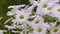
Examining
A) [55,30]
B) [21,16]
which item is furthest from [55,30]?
[21,16]

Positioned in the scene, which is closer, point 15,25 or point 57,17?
point 57,17

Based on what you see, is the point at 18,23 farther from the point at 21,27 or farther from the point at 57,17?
the point at 57,17

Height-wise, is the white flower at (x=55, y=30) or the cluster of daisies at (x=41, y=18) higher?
the cluster of daisies at (x=41, y=18)

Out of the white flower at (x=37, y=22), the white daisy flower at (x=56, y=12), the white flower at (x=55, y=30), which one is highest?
the white daisy flower at (x=56, y=12)

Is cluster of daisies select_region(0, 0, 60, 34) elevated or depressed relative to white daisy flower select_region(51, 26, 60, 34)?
elevated

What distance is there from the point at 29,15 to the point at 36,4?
4 centimetres

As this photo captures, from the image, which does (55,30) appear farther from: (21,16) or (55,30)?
(21,16)

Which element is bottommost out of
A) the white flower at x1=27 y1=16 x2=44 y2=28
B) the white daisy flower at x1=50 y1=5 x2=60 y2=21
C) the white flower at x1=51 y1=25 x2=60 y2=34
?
the white flower at x1=51 y1=25 x2=60 y2=34

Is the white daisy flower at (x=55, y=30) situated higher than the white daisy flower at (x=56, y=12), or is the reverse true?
the white daisy flower at (x=56, y=12)

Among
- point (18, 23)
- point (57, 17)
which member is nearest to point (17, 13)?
point (18, 23)

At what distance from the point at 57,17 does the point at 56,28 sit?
43mm

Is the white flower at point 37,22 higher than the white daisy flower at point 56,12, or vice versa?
the white daisy flower at point 56,12

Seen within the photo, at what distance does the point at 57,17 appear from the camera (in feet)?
1.73

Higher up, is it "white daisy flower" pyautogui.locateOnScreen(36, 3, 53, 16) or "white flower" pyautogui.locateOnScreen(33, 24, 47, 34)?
"white daisy flower" pyautogui.locateOnScreen(36, 3, 53, 16)
